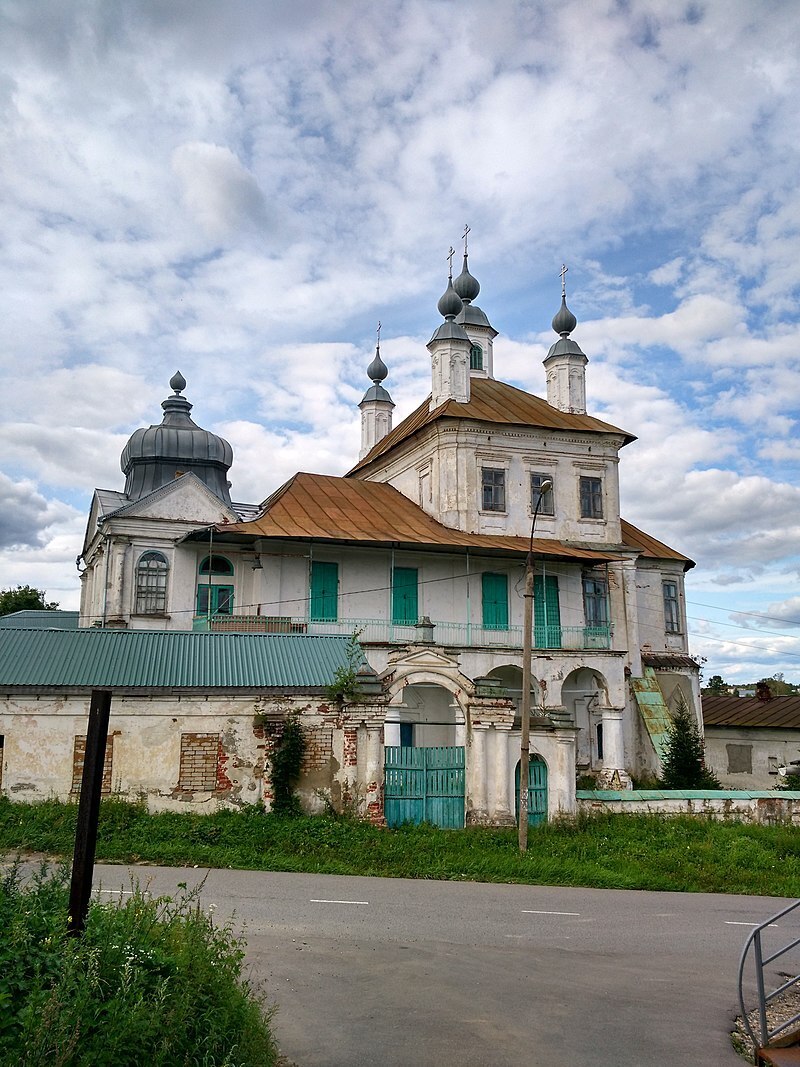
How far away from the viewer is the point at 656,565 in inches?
1297

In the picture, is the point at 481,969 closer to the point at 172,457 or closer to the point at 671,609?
the point at 172,457

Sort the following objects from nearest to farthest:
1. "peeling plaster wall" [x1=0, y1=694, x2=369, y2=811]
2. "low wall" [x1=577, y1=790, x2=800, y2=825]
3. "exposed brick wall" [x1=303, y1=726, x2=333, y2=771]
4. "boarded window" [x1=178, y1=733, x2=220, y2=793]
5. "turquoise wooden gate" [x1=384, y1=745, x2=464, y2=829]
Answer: "peeling plaster wall" [x1=0, y1=694, x2=369, y2=811] → "boarded window" [x1=178, y1=733, x2=220, y2=793] → "exposed brick wall" [x1=303, y1=726, x2=333, y2=771] → "turquoise wooden gate" [x1=384, y1=745, x2=464, y2=829] → "low wall" [x1=577, y1=790, x2=800, y2=825]

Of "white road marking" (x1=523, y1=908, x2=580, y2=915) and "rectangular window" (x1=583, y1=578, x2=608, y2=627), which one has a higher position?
"rectangular window" (x1=583, y1=578, x2=608, y2=627)

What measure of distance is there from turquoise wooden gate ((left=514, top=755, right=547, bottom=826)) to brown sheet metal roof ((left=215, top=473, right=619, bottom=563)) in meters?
8.50

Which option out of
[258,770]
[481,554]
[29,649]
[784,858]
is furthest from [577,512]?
[29,649]

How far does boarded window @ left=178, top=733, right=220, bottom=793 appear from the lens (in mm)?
15820

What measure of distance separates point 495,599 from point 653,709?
6.52m

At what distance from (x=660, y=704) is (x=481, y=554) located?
8106 millimetres

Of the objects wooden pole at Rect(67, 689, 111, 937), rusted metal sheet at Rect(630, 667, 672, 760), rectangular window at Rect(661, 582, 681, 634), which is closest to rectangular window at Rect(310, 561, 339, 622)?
rusted metal sheet at Rect(630, 667, 672, 760)

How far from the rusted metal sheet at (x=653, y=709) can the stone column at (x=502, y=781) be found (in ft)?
38.2

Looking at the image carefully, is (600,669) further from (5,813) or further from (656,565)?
(5,813)

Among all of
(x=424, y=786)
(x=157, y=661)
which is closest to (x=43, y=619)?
(x=157, y=661)

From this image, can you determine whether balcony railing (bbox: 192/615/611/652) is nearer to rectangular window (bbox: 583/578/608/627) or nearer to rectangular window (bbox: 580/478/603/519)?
rectangular window (bbox: 583/578/608/627)

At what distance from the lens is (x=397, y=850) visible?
14734 millimetres
